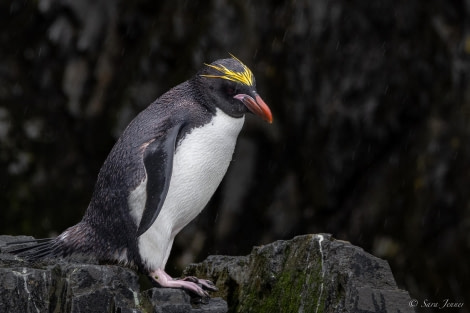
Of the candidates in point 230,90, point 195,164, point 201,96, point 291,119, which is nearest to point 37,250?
point 195,164

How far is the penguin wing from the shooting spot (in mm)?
3285

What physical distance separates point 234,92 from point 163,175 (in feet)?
1.71

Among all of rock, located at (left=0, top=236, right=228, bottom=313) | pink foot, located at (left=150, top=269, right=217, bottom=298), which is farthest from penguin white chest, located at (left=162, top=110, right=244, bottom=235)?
rock, located at (left=0, top=236, right=228, bottom=313)

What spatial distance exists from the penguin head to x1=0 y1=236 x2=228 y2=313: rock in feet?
2.78

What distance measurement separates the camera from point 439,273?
6.55 m

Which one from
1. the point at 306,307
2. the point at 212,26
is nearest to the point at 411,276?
the point at 212,26

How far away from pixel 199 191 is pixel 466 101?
385 cm

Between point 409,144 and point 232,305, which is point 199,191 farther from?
point 409,144

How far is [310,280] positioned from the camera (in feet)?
11.5

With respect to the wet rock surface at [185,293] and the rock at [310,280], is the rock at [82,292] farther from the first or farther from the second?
the rock at [310,280]

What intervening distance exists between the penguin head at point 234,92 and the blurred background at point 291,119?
11.3 feet

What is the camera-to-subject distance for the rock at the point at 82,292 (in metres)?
3.21

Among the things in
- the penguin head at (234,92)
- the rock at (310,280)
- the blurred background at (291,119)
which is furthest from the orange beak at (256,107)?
the blurred background at (291,119)

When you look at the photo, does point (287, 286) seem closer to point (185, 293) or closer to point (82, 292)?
point (185, 293)
